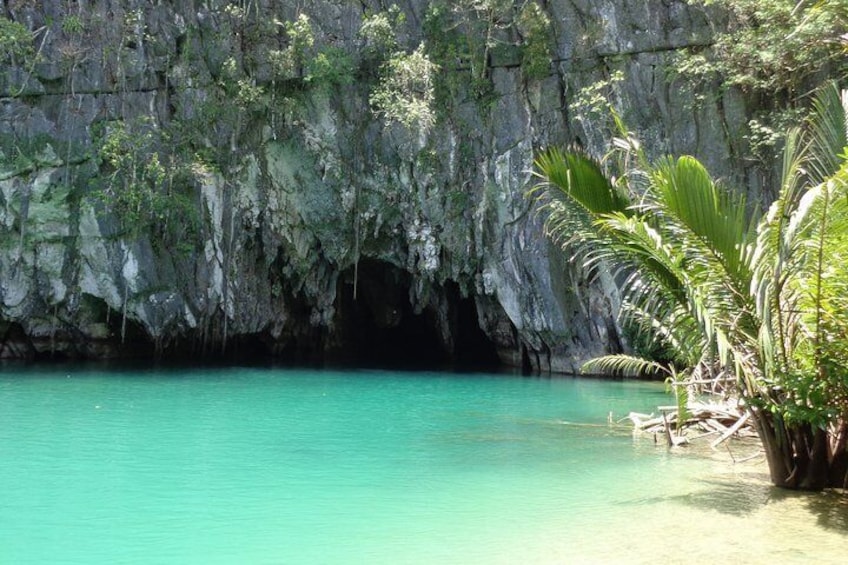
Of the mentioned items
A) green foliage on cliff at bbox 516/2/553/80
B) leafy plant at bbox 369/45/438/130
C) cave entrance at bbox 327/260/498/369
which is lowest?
cave entrance at bbox 327/260/498/369

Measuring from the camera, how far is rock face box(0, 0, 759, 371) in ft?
64.4

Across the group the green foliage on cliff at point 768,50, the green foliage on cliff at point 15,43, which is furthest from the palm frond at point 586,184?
the green foliage on cliff at point 15,43

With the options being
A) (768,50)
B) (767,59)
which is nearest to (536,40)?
(768,50)

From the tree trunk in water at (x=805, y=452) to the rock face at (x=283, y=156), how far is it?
1224 cm

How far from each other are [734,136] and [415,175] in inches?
294

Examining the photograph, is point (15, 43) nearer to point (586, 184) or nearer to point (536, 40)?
point (536, 40)

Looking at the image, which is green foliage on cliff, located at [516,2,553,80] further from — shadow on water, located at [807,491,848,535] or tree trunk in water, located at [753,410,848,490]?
shadow on water, located at [807,491,848,535]

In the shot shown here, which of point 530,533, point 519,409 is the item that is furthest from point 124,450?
point 519,409

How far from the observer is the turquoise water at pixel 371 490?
5.62 meters

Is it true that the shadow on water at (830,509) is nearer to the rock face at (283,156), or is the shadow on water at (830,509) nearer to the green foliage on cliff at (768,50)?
the green foliage on cliff at (768,50)

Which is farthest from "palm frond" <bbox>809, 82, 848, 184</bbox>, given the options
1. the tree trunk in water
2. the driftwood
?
the driftwood

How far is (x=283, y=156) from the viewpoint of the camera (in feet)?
68.6

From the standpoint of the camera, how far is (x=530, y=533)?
598 cm

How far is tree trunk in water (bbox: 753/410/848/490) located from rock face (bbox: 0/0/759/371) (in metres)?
12.2
